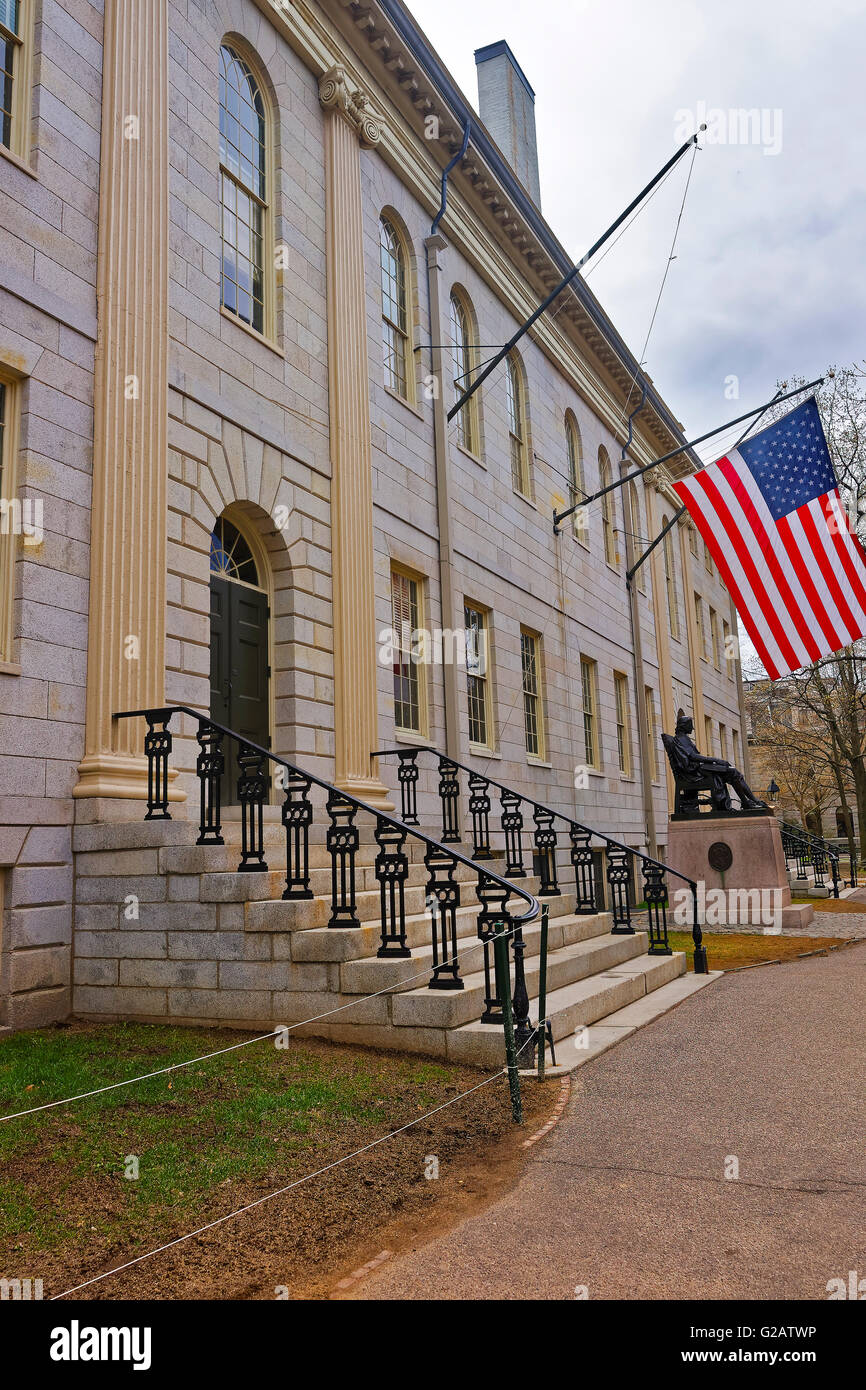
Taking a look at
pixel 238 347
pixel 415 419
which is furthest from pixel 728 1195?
pixel 415 419

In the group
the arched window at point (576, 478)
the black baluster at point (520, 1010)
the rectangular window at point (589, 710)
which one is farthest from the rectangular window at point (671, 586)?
the black baluster at point (520, 1010)

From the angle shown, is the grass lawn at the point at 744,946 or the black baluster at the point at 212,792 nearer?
the black baluster at the point at 212,792

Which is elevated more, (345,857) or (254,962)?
(345,857)

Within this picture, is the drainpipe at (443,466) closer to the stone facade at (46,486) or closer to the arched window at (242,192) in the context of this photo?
the arched window at (242,192)

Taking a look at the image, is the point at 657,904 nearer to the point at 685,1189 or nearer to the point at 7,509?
the point at 685,1189

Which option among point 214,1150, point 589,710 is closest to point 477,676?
point 589,710

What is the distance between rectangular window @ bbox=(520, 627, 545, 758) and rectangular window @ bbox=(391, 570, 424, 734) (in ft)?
13.9

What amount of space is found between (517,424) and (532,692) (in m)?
5.33

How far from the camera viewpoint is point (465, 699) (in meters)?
15.5

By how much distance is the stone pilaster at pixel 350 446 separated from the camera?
490 inches

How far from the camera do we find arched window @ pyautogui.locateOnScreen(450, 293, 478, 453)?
682 inches

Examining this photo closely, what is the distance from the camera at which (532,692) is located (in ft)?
63.2

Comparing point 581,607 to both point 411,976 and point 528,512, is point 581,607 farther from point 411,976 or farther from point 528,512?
point 411,976
